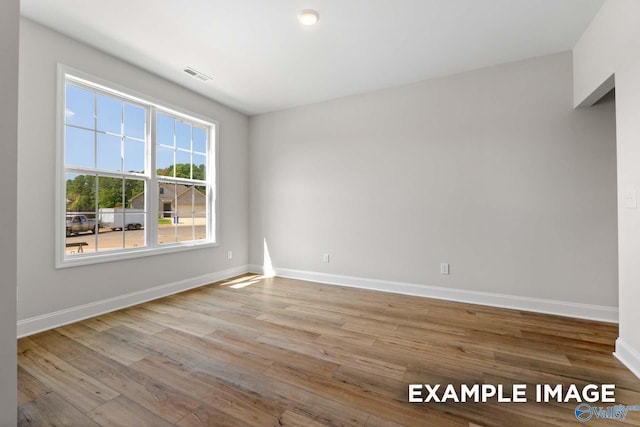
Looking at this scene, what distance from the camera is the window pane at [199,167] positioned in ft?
13.6

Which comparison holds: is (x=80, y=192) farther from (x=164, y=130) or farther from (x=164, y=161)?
(x=164, y=130)

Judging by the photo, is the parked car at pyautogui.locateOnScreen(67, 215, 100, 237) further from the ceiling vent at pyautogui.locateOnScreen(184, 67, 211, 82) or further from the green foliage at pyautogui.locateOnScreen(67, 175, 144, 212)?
the ceiling vent at pyautogui.locateOnScreen(184, 67, 211, 82)

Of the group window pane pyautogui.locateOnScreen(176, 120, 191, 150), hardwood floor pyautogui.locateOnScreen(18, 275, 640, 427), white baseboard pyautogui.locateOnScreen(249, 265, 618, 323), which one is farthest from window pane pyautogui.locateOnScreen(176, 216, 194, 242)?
white baseboard pyautogui.locateOnScreen(249, 265, 618, 323)

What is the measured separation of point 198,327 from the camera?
261 centimetres

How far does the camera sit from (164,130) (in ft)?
12.2

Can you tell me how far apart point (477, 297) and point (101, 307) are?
423 centimetres

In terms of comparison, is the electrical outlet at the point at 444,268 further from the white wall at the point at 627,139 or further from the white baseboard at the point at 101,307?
the white baseboard at the point at 101,307

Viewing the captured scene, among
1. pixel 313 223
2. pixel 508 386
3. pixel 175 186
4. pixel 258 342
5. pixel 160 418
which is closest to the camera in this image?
pixel 160 418

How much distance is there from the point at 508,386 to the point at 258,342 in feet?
5.97

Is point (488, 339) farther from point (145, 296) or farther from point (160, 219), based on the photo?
point (160, 219)

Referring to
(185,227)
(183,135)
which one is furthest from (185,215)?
(183,135)

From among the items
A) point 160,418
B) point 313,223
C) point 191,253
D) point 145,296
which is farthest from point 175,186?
point 160,418
